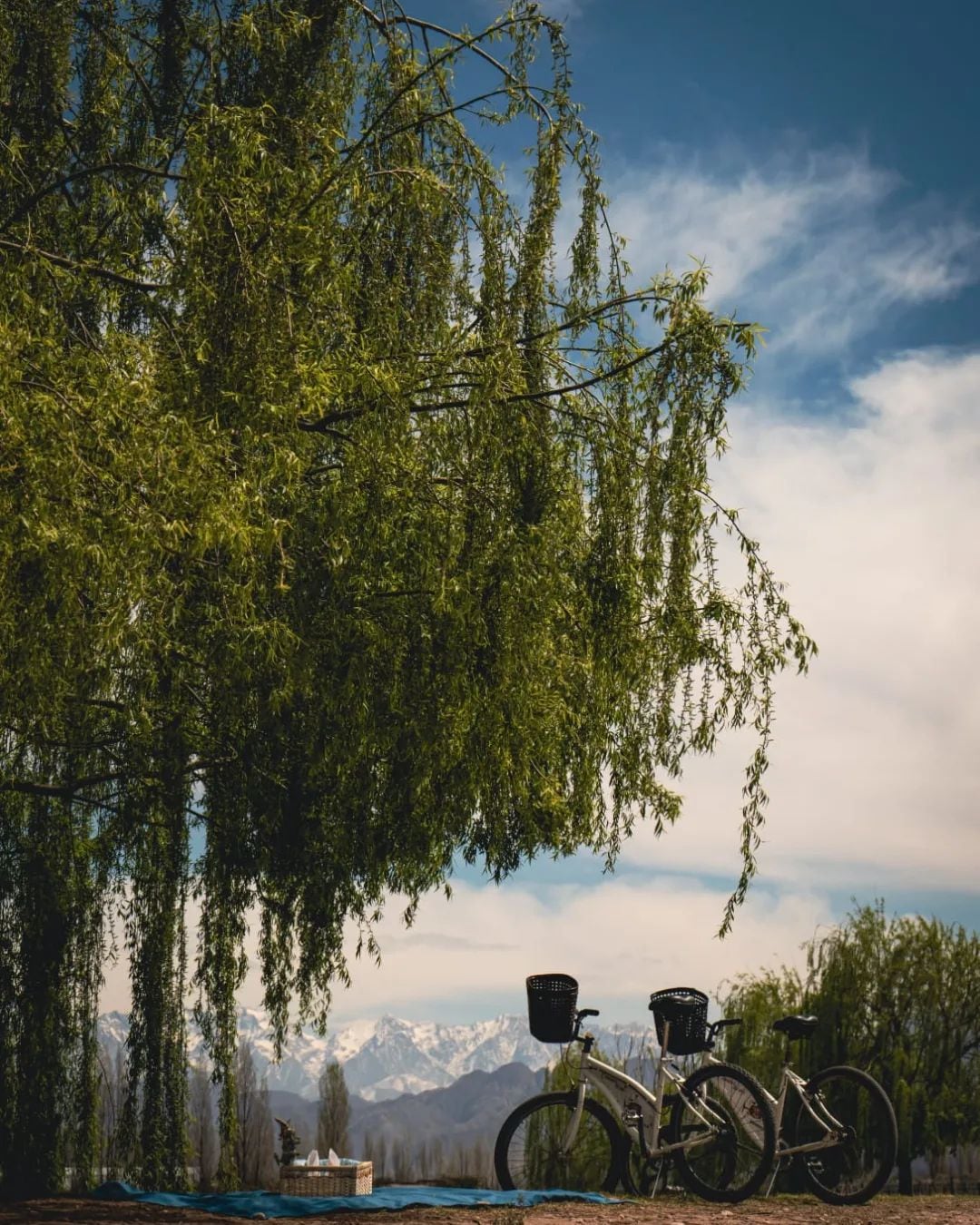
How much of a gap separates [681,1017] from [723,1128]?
0.64 m

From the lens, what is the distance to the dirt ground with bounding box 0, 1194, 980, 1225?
6031 mm

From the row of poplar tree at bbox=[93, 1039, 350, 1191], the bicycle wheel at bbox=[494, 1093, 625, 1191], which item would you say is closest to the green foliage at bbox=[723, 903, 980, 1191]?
the row of poplar tree at bbox=[93, 1039, 350, 1191]

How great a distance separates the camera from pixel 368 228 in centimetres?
671

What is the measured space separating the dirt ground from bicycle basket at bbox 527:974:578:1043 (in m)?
0.97

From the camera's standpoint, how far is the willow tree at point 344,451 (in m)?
5.45

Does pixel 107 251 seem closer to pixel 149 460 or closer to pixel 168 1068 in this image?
pixel 149 460

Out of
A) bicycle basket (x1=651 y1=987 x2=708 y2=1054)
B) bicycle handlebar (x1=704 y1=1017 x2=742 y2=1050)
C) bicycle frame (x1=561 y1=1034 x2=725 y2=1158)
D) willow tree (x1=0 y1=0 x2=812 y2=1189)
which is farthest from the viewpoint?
bicycle basket (x1=651 y1=987 x2=708 y2=1054)

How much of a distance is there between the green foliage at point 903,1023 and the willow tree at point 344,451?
9.61 metres

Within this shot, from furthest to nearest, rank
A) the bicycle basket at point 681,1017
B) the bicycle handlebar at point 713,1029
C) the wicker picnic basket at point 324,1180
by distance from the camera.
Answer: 1. the wicker picnic basket at point 324,1180
2. the bicycle basket at point 681,1017
3. the bicycle handlebar at point 713,1029

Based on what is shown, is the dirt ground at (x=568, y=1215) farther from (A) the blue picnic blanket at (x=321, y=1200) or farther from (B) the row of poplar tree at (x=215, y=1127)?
(B) the row of poplar tree at (x=215, y=1127)

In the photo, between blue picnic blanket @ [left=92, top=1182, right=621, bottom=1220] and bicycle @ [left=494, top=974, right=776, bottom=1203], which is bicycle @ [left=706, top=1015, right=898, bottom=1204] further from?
blue picnic blanket @ [left=92, top=1182, right=621, bottom=1220]

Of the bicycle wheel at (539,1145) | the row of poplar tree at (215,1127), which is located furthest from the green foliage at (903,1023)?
the bicycle wheel at (539,1145)

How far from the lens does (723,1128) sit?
281 inches

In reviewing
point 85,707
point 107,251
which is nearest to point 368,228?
point 107,251
